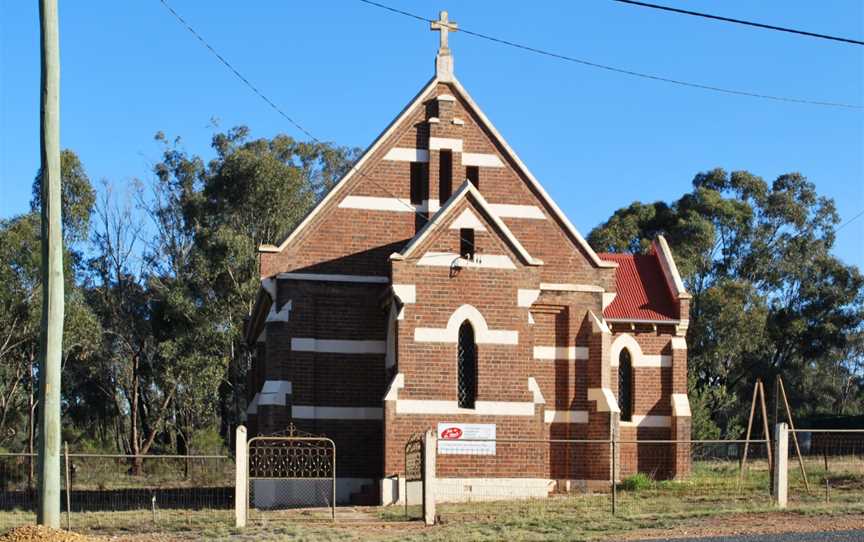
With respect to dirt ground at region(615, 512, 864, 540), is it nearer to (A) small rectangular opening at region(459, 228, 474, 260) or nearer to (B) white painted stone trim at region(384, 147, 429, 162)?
(A) small rectangular opening at region(459, 228, 474, 260)

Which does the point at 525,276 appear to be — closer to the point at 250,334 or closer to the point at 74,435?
the point at 250,334

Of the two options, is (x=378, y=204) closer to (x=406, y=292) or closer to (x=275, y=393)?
(x=406, y=292)

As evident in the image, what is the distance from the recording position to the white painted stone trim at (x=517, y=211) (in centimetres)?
3491

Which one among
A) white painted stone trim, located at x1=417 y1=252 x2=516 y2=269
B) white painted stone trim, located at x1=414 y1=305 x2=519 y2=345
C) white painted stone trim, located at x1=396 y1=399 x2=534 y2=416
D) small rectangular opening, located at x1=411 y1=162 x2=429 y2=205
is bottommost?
white painted stone trim, located at x1=396 y1=399 x2=534 y2=416

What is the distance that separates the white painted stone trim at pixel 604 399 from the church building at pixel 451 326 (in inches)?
1.8

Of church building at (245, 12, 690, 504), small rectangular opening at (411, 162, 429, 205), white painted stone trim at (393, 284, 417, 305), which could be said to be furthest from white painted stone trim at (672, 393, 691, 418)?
white painted stone trim at (393, 284, 417, 305)

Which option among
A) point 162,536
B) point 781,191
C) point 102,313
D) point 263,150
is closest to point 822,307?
point 781,191

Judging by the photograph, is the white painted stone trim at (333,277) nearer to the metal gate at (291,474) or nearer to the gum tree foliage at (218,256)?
the metal gate at (291,474)

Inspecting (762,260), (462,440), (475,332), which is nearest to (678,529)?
(462,440)

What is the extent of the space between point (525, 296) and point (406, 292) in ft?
9.98

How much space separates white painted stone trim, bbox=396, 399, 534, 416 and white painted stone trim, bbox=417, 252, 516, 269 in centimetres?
339

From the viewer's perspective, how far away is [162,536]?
952 inches

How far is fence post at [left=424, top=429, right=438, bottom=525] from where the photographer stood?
1023 inches

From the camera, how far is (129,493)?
3966cm
